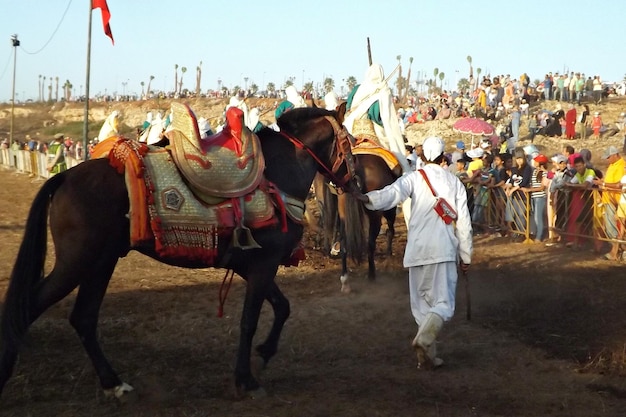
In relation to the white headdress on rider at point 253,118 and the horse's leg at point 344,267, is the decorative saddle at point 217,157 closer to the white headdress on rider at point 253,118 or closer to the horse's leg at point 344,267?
the horse's leg at point 344,267

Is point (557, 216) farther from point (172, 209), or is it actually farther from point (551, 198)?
point (172, 209)

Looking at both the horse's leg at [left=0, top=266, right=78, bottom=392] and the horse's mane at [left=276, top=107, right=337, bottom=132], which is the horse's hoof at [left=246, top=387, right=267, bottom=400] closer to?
the horse's leg at [left=0, top=266, right=78, bottom=392]

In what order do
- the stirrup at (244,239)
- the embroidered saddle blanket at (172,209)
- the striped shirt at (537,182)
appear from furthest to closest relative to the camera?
1. the striped shirt at (537,182)
2. the stirrup at (244,239)
3. the embroidered saddle blanket at (172,209)

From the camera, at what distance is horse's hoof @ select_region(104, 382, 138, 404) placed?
5262 mm

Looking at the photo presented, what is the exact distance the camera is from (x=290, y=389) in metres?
5.56

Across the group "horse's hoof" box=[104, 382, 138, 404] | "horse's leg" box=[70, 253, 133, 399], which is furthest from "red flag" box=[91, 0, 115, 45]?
"horse's hoof" box=[104, 382, 138, 404]

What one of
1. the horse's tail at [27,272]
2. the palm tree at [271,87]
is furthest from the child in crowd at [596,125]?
the palm tree at [271,87]

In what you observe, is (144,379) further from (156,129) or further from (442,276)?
(156,129)

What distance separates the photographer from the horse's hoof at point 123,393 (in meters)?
5.26

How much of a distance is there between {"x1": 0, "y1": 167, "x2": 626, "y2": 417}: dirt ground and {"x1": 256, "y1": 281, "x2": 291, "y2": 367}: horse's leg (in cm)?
20

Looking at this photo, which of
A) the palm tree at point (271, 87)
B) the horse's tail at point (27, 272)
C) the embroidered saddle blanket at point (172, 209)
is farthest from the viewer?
the palm tree at point (271, 87)

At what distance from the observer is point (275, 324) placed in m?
6.00

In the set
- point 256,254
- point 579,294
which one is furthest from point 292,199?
point 579,294

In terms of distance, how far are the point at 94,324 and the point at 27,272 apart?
27.7 inches
